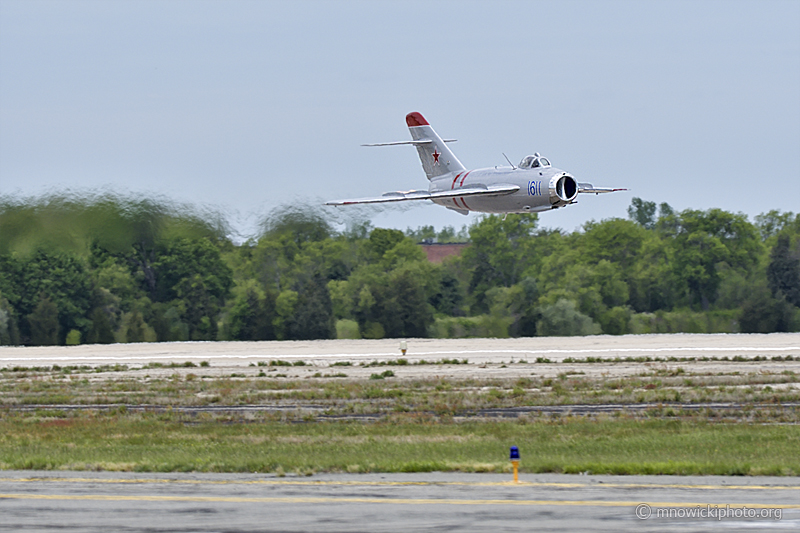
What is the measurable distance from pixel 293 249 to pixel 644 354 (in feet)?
86.7

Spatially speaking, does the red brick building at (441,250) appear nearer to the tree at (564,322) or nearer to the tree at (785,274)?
the tree at (564,322)

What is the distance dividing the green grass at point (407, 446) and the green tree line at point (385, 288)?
120 feet

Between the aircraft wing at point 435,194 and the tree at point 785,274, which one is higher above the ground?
the aircraft wing at point 435,194

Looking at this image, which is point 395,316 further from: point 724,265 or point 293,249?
point 724,265

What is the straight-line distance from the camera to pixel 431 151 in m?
43.3

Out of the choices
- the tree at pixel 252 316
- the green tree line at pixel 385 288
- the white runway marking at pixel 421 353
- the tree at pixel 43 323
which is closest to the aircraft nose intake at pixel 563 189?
the white runway marking at pixel 421 353

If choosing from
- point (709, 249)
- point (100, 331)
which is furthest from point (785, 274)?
point (100, 331)

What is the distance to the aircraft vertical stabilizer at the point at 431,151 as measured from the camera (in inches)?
1671

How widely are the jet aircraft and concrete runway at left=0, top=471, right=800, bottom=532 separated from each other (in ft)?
63.9

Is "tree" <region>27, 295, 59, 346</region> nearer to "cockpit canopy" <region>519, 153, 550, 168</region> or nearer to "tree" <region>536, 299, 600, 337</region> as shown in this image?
"tree" <region>536, 299, 600, 337</region>

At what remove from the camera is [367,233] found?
3059 inches

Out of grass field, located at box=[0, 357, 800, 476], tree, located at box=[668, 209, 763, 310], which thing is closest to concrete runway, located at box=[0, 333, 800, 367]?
grass field, located at box=[0, 357, 800, 476]

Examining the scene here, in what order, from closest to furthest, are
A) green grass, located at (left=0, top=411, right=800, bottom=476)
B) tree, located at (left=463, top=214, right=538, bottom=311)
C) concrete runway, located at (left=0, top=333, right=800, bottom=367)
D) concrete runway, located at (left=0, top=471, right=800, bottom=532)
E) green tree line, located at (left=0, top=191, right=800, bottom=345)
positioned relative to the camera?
1. concrete runway, located at (left=0, top=471, right=800, bottom=532)
2. green grass, located at (left=0, top=411, right=800, bottom=476)
3. concrete runway, located at (left=0, top=333, right=800, bottom=367)
4. green tree line, located at (left=0, top=191, right=800, bottom=345)
5. tree, located at (left=463, top=214, right=538, bottom=311)

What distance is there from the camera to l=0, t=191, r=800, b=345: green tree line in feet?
236
